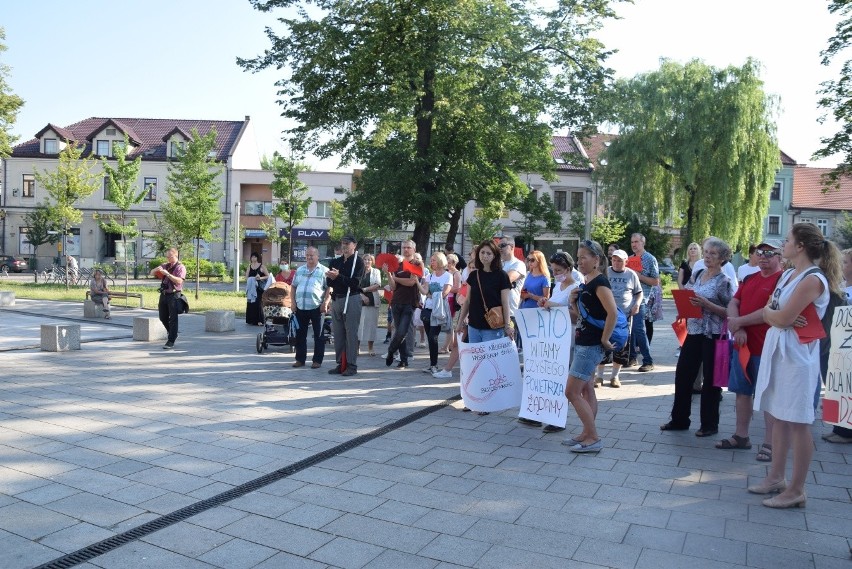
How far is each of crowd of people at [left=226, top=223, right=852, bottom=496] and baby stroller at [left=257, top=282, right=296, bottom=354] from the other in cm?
135

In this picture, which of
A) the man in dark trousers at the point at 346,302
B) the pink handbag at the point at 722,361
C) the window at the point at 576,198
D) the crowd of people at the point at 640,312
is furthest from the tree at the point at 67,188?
the window at the point at 576,198

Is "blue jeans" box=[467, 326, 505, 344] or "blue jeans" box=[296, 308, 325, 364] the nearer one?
"blue jeans" box=[467, 326, 505, 344]

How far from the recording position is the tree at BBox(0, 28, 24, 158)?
116 feet

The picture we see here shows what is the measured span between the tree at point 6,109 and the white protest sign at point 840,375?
38.9 m

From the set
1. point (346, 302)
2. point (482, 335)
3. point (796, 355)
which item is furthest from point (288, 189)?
point (796, 355)

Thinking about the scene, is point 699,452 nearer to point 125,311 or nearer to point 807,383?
point 807,383

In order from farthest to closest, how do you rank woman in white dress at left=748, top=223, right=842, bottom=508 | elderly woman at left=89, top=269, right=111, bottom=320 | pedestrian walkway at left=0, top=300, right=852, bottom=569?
elderly woman at left=89, top=269, right=111, bottom=320 → woman in white dress at left=748, top=223, right=842, bottom=508 → pedestrian walkway at left=0, top=300, right=852, bottom=569

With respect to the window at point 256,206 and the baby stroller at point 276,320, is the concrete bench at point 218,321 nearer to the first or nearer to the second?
the baby stroller at point 276,320

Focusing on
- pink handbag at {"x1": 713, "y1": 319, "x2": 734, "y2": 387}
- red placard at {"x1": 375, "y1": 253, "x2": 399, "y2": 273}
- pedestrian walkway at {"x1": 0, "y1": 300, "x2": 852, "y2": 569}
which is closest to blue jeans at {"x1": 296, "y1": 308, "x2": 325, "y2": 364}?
red placard at {"x1": 375, "y1": 253, "x2": 399, "y2": 273}

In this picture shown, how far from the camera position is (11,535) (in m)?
4.27

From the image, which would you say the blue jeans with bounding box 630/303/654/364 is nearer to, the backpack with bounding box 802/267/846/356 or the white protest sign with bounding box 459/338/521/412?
the backpack with bounding box 802/267/846/356

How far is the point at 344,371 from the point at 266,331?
267cm

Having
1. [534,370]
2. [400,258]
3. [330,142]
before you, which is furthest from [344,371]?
[330,142]

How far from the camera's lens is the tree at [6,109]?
35.3 meters
